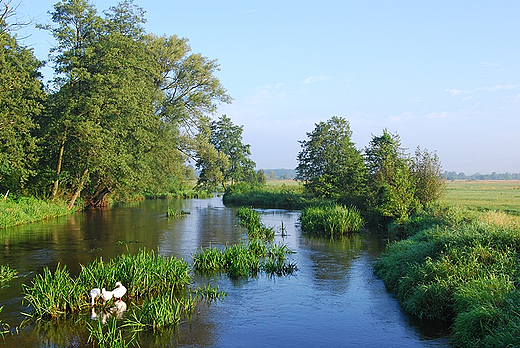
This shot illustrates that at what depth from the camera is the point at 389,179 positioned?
28.1m

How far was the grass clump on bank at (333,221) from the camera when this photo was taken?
2630 centimetres

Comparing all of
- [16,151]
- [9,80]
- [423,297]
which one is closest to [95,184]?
[16,151]

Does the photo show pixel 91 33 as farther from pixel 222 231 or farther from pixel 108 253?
pixel 108 253

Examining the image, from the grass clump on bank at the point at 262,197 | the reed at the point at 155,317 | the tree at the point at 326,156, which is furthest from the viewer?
the grass clump on bank at the point at 262,197

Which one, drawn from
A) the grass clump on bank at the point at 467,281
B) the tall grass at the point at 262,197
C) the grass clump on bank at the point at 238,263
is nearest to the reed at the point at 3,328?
the grass clump on bank at the point at 238,263

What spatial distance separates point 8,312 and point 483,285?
1138 centimetres

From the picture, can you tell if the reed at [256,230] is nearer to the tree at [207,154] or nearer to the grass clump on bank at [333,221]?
the grass clump on bank at [333,221]

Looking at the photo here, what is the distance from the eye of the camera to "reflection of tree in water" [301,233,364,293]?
14.8 meters

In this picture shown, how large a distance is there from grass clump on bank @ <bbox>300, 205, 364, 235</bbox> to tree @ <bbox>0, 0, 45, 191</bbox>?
17.5 m

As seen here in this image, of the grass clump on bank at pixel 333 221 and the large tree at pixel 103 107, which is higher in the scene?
the large tree at pixel 103 107

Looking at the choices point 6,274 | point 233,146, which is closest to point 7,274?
point 6,274

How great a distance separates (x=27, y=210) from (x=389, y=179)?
23.5 m

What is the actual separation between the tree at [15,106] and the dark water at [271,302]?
5.33 metres

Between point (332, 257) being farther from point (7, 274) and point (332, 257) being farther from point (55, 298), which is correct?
point (7, 274)
